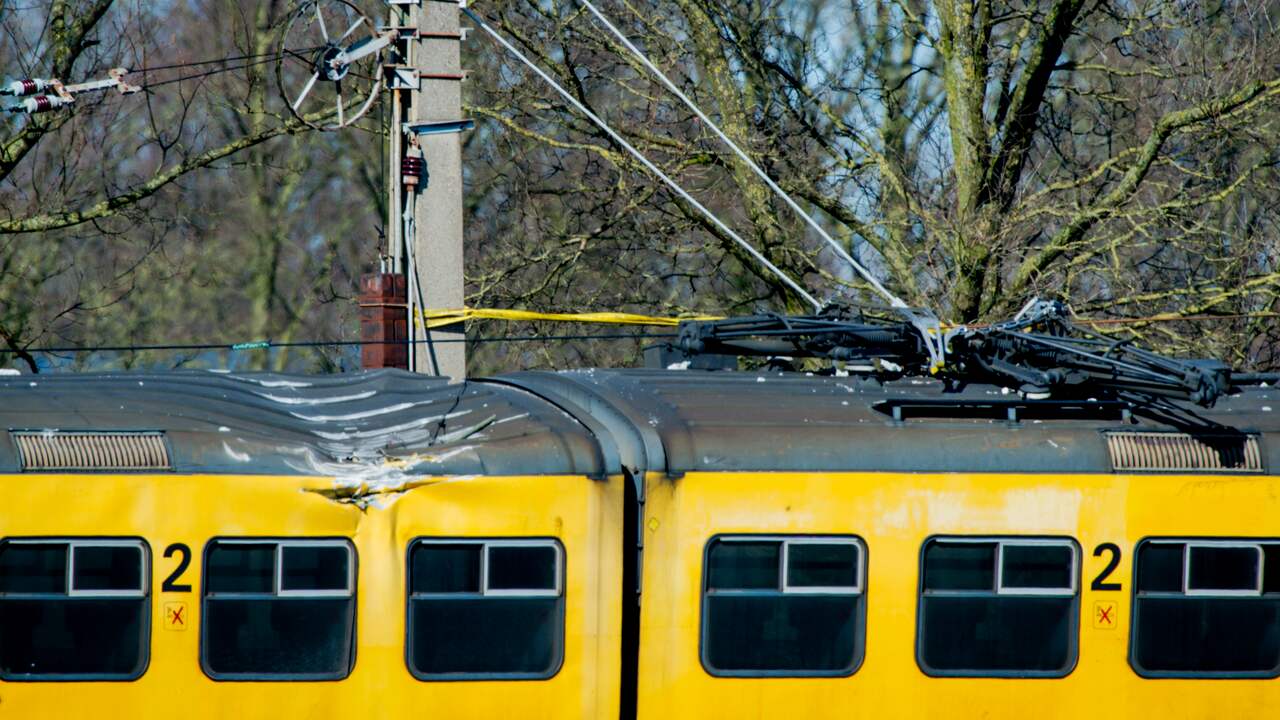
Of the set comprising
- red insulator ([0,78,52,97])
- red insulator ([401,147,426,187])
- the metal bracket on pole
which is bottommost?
red insulator ([401,147,426,187])

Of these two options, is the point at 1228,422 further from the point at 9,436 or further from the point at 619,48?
the point at 619,48

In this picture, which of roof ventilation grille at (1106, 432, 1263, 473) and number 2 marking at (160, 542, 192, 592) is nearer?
number 2 marking at (160, 542, 192, 592)

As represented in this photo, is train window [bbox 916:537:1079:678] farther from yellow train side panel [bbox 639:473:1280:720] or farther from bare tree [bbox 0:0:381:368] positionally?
bare tree [bbox 0:0:381:368]

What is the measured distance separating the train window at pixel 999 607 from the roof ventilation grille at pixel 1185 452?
2.34 feet

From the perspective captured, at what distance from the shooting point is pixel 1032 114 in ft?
59.9

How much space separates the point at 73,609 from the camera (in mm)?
8781

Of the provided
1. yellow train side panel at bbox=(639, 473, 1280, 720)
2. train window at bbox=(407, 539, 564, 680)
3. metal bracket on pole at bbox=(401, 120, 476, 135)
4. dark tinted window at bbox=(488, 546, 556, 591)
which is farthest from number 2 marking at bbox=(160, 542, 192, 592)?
metal bracket on pole at bbox=(401, 120, 476, 135)

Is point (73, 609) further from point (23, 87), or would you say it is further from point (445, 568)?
point (23, 87)

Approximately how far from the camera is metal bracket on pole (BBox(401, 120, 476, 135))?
12562 millimetres

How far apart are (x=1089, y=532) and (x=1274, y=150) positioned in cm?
970

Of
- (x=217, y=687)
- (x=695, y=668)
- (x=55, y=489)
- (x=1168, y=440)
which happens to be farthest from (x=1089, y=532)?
(x=55, y=489)

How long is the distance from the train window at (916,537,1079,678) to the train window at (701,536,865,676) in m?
0.46

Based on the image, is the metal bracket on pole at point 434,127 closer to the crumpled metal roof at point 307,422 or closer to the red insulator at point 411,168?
the red insulator at point 411,168

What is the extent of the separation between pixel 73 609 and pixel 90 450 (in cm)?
89
